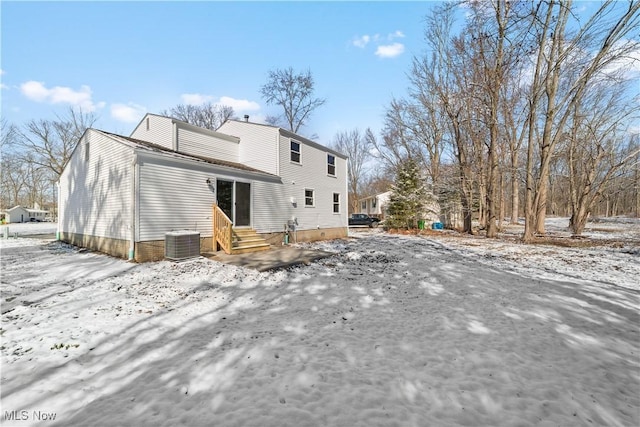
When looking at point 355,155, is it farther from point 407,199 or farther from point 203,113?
point 203,113

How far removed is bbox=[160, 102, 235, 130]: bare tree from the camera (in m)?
30.3

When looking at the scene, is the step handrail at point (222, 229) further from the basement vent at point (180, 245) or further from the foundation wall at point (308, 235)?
the foundation wall at point (308, 235)

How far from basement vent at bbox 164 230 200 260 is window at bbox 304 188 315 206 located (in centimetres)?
696

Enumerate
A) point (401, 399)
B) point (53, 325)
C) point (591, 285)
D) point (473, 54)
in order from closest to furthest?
point (401, 399), point (53, 325), point (591, 285), point (473, 54)

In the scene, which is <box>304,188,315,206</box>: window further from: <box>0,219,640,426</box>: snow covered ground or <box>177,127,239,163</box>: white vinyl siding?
<box>0,219,640,426</box>: snow covered ground

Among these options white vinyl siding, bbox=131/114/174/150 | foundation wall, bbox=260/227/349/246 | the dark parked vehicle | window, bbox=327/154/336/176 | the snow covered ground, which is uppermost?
white vinyl siding, bbox=131/114/174/150

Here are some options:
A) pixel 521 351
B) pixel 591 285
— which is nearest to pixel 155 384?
pixel 521 351

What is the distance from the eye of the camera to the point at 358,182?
40.1 m

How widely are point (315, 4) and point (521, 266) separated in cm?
1203

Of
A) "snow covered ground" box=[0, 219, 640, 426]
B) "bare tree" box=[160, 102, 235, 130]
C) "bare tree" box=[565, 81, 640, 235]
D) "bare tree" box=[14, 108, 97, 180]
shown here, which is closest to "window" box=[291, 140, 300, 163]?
"snow covered ground" box=[0, 219, 640, 426]

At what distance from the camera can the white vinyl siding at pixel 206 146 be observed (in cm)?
1218

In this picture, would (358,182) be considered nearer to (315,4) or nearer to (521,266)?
(315,4)

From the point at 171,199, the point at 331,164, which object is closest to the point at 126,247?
the point at 171,199

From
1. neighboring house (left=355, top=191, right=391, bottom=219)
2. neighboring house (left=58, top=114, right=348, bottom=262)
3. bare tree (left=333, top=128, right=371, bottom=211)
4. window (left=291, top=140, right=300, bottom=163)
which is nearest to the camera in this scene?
neighboring house (left=58, top=114, right=348, bottom=262)
